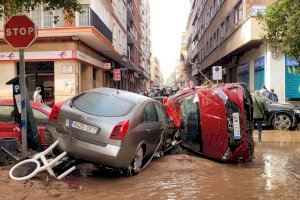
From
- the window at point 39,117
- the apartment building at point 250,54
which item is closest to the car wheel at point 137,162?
the window at point 39,117

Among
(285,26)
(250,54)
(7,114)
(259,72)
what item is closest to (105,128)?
(7,114)

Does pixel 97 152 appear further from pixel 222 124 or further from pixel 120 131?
pixel 222 124

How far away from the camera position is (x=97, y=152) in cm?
801

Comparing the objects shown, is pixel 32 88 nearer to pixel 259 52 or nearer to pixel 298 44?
pixel 259 52

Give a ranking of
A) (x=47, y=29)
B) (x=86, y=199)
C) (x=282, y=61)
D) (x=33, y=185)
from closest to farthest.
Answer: (x=86, y=199), (x=33, y=185), (x=282, y=61), (x=47, y=29)

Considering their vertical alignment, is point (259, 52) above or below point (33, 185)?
above

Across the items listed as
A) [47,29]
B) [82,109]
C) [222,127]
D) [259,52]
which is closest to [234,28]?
[259,52]

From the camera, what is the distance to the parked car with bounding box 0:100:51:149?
10.5m

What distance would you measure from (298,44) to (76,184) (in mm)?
11388

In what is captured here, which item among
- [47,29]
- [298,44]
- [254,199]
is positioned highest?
[47,29]

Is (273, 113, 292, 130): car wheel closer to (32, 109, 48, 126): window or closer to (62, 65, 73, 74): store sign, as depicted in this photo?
(32, 109, 48, 126): window

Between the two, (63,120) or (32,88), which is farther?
(32,88)

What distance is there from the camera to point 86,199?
22.6 feet

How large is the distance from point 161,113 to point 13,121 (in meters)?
3.19
